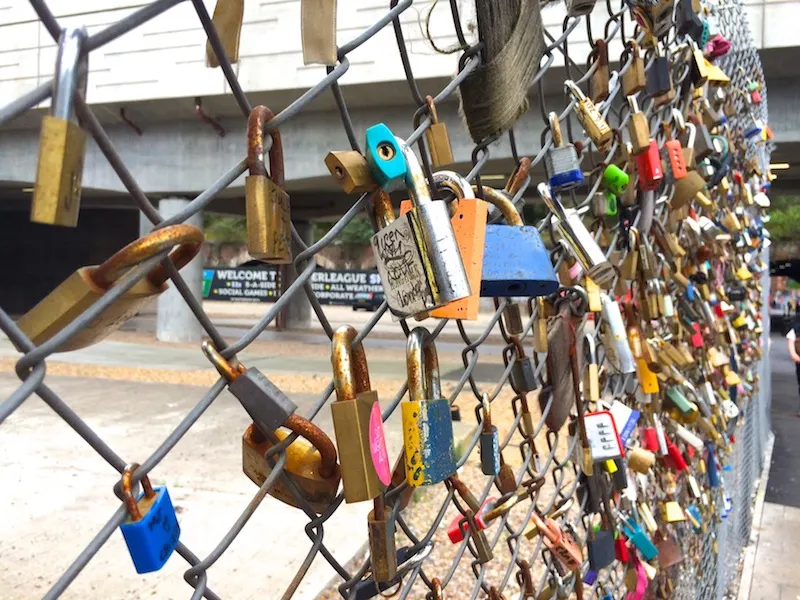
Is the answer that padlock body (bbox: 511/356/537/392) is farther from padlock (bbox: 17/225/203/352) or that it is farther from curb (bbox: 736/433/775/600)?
curb (bbox: 736/433/775/600)

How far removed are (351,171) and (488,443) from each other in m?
0.35

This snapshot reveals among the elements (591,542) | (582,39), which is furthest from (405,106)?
(591,542)

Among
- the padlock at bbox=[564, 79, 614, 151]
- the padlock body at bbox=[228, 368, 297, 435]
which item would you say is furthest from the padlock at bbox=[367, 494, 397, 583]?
the padlock at bbox=[564, 79, 614, 151]

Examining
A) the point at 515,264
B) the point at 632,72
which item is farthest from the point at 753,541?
the point at 515,264

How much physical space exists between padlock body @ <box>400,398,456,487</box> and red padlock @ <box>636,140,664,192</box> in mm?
798

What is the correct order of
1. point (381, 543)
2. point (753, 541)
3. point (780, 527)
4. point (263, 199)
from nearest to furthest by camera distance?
1. point (263, 199)
2. point (381, 543)
3. point (753, 541)
4. point (780, 527)

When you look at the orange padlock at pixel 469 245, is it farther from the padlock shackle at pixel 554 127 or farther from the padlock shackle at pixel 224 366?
the padlock shackle at pixel 554 127

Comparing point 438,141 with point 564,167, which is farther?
point 564,167

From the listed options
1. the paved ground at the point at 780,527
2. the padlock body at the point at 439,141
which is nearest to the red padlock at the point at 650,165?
the padlock body at the point at 439,141

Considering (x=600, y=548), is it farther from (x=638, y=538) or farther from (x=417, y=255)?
(x=417, y=255)

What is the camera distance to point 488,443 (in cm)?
70

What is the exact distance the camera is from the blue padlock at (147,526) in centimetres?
38

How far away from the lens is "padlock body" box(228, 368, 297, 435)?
1.44 feet

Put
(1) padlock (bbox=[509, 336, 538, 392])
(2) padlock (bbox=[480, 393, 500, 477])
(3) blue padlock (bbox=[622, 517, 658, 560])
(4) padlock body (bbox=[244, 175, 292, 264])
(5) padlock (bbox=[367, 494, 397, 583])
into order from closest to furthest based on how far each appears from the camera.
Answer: (4) padlock body (bbox=[244, 175, 292, 264]), (5) padlock (bbox=[367, 494, 397, 583]), (2) padlock (bbox=[480, 393, 500, 477]), (1) padlock (bbox=[509, 336, 538, 392]), (3) blue padlock (bbox=[622, 517, 658, 560])
